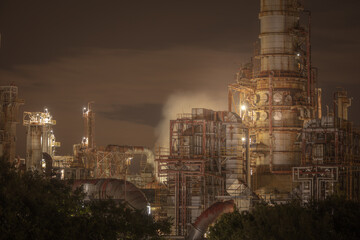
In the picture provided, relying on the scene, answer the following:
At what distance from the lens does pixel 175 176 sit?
5778 cm

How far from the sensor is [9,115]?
72.6 metres

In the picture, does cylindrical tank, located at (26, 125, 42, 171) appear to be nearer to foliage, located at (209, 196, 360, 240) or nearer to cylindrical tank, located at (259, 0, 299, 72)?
cylindrical tank, located at (259, 0, 299, 72)

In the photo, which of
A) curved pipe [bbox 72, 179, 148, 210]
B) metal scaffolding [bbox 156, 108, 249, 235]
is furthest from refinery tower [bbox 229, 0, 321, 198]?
curved pipe [bbox 72, 179, 148, 210]

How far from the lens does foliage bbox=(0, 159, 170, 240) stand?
29125 millimetres

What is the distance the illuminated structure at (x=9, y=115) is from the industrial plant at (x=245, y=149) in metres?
0.11

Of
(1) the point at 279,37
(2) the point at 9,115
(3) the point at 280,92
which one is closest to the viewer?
(2) the point at 9,115

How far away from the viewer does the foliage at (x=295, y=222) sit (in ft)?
127

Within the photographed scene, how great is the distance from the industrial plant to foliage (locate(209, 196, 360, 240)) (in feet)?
20.1

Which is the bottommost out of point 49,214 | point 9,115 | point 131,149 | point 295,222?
point 295,222

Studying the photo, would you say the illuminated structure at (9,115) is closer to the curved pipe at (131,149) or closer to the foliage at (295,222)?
the curved pipe at (131,149)

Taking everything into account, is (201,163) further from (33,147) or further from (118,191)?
(33,147)

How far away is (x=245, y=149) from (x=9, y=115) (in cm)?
2487

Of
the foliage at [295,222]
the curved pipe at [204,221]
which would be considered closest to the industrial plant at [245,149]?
the curved pipe at [204,221]

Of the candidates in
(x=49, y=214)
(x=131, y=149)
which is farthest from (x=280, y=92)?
(x=49, y=214)
